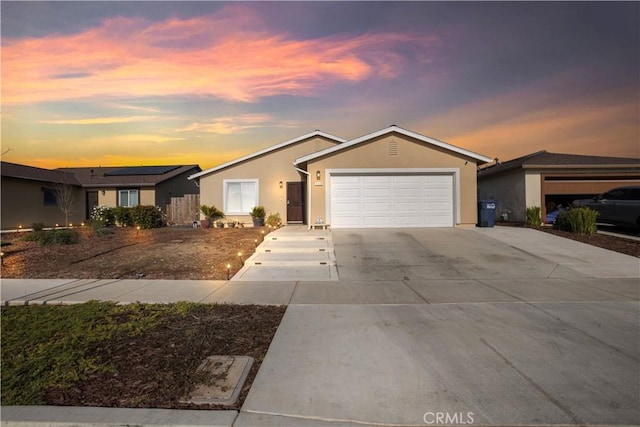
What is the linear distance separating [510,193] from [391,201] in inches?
319

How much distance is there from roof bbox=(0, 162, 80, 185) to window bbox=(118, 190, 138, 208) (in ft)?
8.84

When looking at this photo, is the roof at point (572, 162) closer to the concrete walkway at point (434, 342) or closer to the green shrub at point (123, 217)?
the concrete walkway at point (434, 342)

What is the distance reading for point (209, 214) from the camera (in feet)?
59.4

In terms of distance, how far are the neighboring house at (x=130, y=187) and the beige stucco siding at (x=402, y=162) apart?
13.3m

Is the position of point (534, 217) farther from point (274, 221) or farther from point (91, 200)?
point (91, 200)

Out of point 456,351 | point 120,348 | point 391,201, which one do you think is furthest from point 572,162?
point 120,348

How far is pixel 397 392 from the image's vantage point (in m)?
3.42

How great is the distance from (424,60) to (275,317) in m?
11.1

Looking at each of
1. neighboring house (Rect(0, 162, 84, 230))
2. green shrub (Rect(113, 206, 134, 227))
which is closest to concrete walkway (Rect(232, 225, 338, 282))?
green shrub (Rect(113, 206, 134, 227))


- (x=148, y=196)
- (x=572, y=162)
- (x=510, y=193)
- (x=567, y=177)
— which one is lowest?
(x=510, y=193)

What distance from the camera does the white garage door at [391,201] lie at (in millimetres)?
15180

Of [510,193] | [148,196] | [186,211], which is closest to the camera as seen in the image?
[510,193]

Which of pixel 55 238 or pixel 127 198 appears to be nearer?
pixel 55 238

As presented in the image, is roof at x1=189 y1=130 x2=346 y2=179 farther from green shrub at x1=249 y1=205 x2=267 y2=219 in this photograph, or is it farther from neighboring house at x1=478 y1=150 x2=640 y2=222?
neighboring house at x1=478 y1=150 x2=640 y2=222
